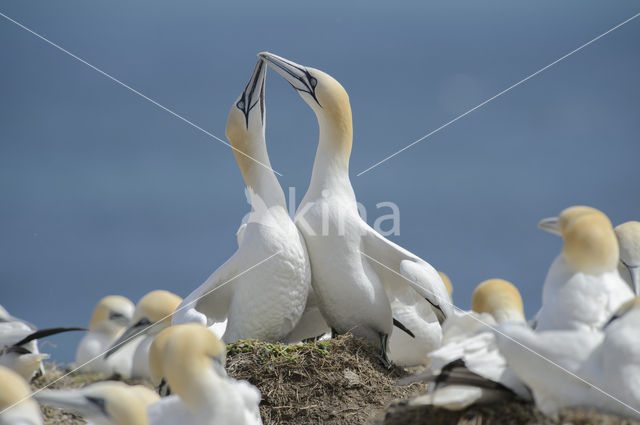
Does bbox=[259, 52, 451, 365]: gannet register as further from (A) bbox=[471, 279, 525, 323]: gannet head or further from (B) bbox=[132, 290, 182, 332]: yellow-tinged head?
(A) bbox=[471, 279, 525, 323]: gannet head

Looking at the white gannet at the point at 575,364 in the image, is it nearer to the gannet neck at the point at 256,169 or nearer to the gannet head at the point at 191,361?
the gannet head at the point at 191,361

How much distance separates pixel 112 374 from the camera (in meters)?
8.29

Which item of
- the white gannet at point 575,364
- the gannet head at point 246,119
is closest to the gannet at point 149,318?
the gannet head at point 246,119

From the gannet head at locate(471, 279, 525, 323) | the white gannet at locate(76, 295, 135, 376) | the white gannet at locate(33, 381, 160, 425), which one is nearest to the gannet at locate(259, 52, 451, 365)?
the gannet head at locate(471, 279, 525, 323)

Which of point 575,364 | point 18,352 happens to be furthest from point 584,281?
point 18,352

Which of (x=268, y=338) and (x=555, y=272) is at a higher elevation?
(x=555, y=272)

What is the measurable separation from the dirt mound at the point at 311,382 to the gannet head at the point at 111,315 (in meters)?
3.69

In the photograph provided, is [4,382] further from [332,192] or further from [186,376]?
[332,192]

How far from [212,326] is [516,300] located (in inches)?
115

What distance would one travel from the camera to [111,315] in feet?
30.6

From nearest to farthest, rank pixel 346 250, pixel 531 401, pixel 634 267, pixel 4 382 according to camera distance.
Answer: pixel 531 401 → pixel 4 382 → pixel 634 267 → pixel 346 250

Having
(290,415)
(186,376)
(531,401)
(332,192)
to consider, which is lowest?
(290,415)

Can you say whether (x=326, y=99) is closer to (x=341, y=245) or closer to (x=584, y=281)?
(x=341, y=245)

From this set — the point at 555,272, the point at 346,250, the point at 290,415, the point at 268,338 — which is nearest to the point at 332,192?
the point at 346,250
